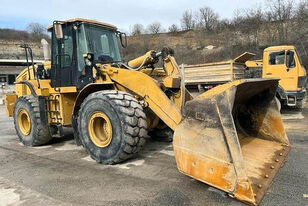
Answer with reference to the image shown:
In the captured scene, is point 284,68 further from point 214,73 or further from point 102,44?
point 102,44

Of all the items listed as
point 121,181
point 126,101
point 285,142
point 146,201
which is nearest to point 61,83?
point 126,101

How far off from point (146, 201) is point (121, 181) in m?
0.71

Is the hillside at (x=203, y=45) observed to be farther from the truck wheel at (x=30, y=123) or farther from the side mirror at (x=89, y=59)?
the side mirror at (x=89, y=59)

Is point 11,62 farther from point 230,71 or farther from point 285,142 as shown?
point 285,142

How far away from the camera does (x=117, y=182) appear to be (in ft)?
11.5

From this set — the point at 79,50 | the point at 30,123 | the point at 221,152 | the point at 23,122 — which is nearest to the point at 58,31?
the point at 79,50

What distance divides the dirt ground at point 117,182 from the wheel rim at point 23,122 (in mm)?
859

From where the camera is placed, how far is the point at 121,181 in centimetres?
353

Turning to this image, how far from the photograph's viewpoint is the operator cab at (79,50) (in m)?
4.85

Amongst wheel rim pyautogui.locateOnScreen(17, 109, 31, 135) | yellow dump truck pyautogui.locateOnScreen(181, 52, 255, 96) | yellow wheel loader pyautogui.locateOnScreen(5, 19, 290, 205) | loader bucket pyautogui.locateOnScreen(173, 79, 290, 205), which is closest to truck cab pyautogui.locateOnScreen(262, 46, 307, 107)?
yellow dump truck pyautogui.locateOnScreen(181, 52, 255, 96)

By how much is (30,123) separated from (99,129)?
2.20 meters

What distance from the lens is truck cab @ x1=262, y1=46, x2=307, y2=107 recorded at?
9078 millimetres

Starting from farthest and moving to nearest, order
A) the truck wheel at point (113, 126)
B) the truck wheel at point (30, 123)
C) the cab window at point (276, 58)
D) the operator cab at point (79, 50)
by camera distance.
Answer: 1. the cab window at point (276, 58)
2. the truck wheel at point (30, 123)
3. the operator cab at point (79, 50)
4. the truck wheel at point (113, 126)

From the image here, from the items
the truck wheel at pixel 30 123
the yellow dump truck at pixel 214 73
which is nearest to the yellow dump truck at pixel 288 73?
the yellow dump truck at pixel 214 73
